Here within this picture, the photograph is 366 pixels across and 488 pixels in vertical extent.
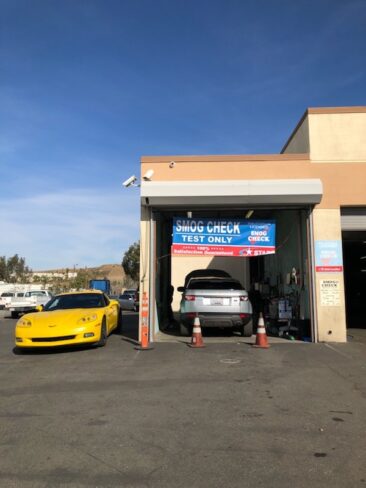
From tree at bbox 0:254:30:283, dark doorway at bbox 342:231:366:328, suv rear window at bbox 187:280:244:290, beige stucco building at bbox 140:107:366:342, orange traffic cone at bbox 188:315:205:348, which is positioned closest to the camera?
orange traffic cone at bbox 188:315:205:348

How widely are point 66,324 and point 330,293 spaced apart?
6.38m

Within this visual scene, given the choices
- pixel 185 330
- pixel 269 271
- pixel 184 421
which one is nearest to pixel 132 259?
pixel 269 271

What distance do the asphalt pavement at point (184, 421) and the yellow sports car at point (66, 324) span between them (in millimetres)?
560

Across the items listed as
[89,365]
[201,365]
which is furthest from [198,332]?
[89,365]

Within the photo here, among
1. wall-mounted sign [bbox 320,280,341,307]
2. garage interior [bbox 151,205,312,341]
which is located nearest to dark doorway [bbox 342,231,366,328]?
garage interior [bbox 151,205,312,341]

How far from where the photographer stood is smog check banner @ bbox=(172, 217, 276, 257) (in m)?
12.2

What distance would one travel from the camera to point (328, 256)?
1145 cm

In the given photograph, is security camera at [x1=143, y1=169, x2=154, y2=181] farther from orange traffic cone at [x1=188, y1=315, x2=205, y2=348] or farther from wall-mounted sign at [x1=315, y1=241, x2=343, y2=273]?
wall-mounted sign at [x1=315, y1=241, x2=343, y2=273]

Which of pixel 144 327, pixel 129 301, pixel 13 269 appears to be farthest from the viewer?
pixel 13 269

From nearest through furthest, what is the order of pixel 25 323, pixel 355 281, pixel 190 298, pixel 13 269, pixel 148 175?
pixel 25 323 → pixel 190 298 → pixel 148 175 → pixel 355 281 → pixel 13 269

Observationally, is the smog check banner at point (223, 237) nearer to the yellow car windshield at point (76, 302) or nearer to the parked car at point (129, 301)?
the yellow car windshield at point (76, 302)

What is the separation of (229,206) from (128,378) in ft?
18.9

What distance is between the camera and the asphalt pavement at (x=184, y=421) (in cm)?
390

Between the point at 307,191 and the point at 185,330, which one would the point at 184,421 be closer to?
the point at 185,330
